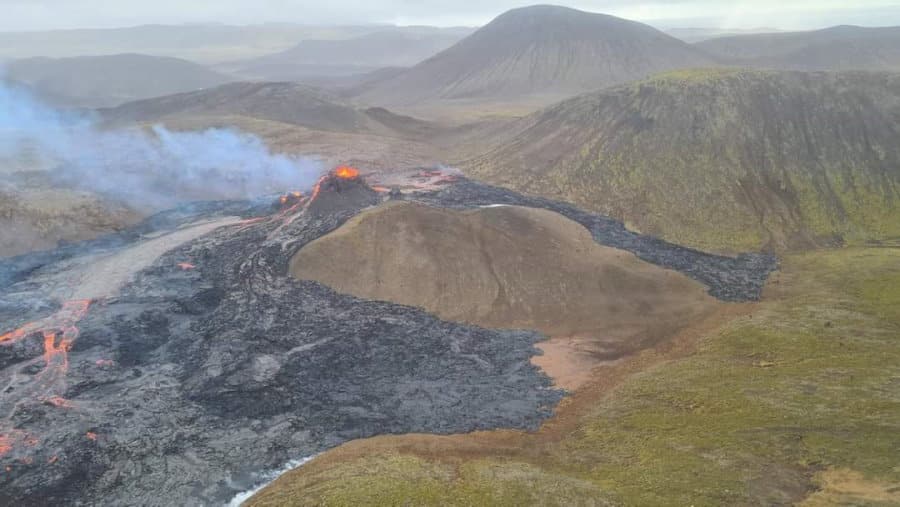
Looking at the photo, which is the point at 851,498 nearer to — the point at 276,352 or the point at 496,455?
the point at 496,455

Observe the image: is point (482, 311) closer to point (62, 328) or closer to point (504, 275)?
point (504, 275)

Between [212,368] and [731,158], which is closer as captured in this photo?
[212,368]

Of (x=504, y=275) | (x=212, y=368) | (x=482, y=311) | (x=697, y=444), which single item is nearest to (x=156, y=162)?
(x=212, y=368)

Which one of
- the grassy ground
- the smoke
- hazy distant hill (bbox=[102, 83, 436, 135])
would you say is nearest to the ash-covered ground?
the grassy ground

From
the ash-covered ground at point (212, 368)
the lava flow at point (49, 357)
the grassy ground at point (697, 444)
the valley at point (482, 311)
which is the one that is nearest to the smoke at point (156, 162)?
the valley at point (482, 311)

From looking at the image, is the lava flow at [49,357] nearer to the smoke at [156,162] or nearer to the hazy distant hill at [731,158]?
the smoke at [156,162]

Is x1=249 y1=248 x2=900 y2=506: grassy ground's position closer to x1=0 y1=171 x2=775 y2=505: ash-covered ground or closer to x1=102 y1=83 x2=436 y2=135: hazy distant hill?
x1=0 y1=171 x2=775 y2=505: ash-covered ground

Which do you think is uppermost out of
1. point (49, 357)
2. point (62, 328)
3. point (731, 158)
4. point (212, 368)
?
point (731, 158)
